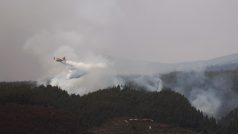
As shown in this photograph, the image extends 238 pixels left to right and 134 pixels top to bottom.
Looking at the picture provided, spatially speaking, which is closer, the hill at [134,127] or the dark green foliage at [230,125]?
the hill at [134,127]

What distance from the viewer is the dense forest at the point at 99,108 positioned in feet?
396

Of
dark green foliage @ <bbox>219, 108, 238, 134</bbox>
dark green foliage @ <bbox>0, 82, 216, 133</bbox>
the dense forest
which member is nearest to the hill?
the dense forest

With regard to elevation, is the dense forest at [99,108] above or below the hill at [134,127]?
above

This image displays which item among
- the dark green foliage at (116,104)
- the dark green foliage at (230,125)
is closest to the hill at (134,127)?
the dark green foliage at (116,104)

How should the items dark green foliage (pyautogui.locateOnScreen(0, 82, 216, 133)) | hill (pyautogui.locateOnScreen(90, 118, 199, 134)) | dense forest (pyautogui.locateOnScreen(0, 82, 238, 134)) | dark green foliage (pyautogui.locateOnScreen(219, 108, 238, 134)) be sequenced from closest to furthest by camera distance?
dense forest (pyautogui.locateOnScreen(0, 82, 238, 134)) < hill (pyautogui.locateOnScreen(90, 118, 199, 134)) < dark green foliage (pyautogui.locateOnScreen(0, 82, 216, 133)) < dark green foliage (pyautogui.locateOnScreen(219, 108, 238, 134))

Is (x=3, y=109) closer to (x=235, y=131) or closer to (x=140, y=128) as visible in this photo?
(x=140, y=128)

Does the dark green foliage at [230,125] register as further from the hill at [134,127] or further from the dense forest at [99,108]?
the hill at [134,127]

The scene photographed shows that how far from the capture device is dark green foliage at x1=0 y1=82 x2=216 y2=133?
141000mm

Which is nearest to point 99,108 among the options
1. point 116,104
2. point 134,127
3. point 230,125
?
point 116,104

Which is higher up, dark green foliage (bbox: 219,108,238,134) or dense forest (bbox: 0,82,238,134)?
dense forest (bbox: 0,82,238,134)

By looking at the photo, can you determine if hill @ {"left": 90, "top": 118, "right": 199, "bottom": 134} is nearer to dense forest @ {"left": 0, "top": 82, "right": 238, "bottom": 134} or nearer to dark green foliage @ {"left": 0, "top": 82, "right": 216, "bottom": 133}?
dense forest @ {"left": 0, "top": 82, "right": 238, "bottom": 134}

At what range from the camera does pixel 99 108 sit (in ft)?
474

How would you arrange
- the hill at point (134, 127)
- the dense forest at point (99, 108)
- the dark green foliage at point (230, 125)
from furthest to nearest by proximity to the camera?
the dark green foliage at point (230, 125) → the hill at point (134, 127) → the dense forest at point (99, 108)

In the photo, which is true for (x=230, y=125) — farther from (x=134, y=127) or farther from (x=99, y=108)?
(x=134, y=127)
